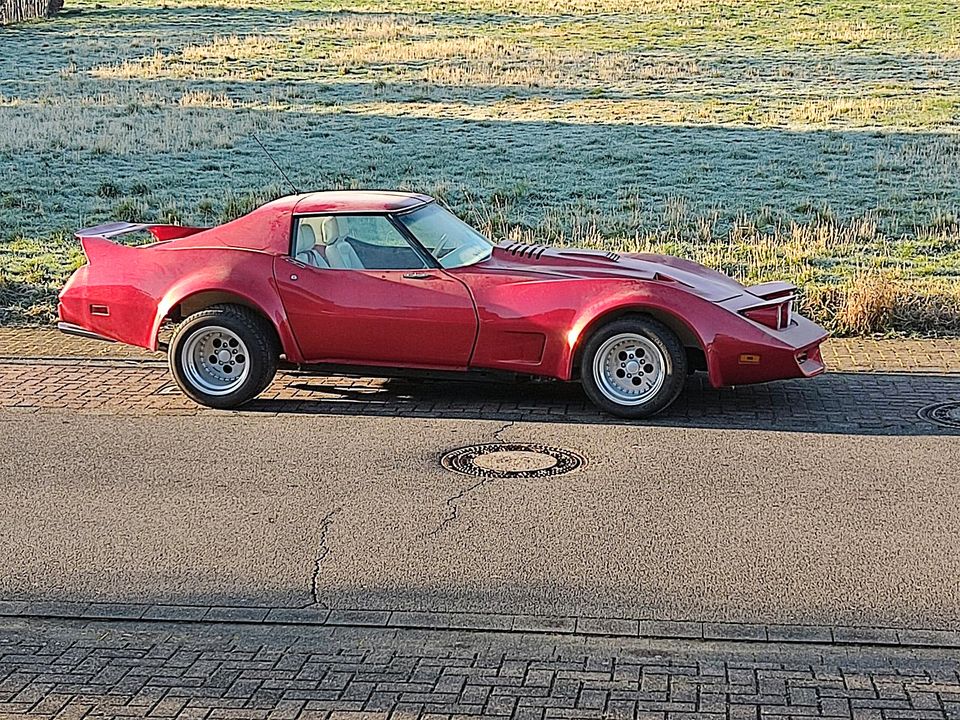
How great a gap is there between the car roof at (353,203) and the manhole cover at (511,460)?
204 cm

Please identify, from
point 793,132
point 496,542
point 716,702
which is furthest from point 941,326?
point 793,132

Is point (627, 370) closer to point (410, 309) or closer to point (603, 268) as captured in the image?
point (603, 268)

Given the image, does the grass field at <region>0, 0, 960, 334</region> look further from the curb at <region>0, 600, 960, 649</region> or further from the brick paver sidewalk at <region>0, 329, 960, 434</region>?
the curb at <region>0, 600, 960, 649</region>

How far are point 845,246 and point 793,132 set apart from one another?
12.3 m

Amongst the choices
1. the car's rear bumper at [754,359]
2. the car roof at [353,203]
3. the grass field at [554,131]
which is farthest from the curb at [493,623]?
the grass field at [554,131]

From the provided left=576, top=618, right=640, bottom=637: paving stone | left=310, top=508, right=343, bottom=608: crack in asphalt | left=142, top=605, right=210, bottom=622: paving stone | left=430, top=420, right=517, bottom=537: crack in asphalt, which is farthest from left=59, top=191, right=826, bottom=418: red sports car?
left=142, top=605, right=210, bottom=622: paving stone

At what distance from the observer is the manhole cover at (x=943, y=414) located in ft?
29.6

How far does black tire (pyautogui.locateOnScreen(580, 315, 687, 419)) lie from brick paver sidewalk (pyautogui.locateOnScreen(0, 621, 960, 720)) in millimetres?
3720

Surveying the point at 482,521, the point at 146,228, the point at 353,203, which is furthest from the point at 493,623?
the point at 146,228

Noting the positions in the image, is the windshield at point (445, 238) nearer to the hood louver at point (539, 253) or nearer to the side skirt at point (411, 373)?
the hood louver at point (539, 253)

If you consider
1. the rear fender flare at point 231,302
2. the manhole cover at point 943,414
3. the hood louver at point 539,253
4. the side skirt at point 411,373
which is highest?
the hood louver at point 539,253

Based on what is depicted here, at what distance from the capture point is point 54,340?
1226 cm

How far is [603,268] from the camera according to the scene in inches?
378

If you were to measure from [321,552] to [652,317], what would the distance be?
10.9 ft
